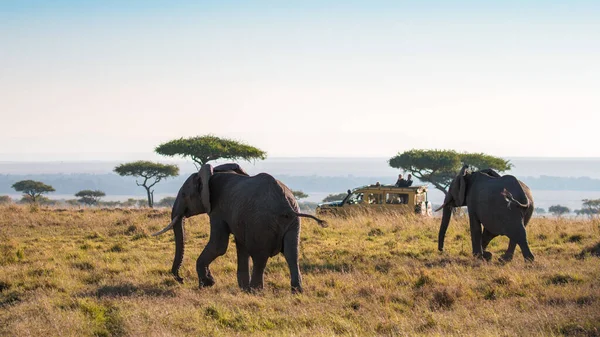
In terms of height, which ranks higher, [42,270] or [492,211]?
[492,211]

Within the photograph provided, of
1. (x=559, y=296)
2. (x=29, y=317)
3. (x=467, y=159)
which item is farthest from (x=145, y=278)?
(x=467, y=159)

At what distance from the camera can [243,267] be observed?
13820mm

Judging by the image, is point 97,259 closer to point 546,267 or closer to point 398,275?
point 398,275

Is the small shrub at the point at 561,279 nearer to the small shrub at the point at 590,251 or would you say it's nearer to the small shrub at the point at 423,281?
the small shrub at the point at 423,281

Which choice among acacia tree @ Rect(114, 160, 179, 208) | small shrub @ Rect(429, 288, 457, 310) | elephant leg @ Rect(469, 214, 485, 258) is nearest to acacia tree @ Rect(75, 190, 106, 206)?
acacia tree @ Rect(114, 160, 179, 208)

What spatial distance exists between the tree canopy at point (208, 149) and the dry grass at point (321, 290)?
116ft

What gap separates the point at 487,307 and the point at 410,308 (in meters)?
1.20

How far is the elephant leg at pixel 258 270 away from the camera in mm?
13023

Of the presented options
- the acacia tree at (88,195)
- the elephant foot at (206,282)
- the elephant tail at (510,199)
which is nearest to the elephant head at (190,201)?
the elephant foot at (206,282)

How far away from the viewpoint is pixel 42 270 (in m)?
15.6

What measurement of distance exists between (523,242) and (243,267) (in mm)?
6764

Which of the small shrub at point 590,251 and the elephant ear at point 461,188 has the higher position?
the elephant ear at point 461,188

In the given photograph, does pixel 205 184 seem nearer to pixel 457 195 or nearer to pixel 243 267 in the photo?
pixel 243 267

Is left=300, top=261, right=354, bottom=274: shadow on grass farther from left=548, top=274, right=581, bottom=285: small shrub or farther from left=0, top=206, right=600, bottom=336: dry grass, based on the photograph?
left=548, top=274, right=581, bottom=285: small shrub
